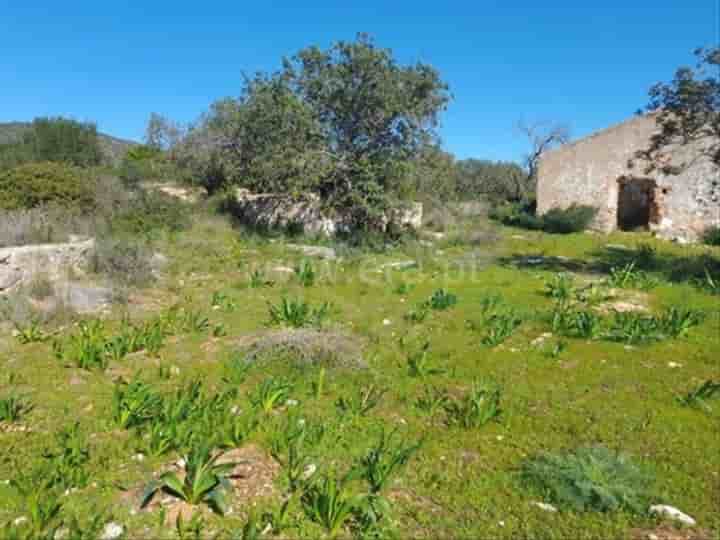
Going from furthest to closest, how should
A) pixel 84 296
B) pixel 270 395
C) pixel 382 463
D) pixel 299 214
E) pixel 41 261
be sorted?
pixel 299 214 < pixel 41 261 < pixel 84 296 < pixel 270 395 < pixel 382 463

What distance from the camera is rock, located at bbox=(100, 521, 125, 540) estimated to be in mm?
2504

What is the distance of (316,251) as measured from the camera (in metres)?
11.5

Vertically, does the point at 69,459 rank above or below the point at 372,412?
above

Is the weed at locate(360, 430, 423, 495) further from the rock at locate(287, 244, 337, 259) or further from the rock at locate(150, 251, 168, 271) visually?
the rock at locate(287, 244, 337, 259)

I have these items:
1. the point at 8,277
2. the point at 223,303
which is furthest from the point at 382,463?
the point at 8,277

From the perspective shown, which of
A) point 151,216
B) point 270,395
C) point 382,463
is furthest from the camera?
point 151,216

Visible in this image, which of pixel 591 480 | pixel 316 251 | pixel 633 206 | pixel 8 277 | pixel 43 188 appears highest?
pixel 43 188

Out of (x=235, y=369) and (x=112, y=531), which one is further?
(x=235, y=369)

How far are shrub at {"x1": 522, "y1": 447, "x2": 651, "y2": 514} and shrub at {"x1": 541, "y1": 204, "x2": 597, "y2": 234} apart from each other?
1569 centimetres

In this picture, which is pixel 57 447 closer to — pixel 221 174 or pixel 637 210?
pixel 221 174

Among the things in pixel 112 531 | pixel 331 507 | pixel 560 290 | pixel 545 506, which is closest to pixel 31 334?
pixel 112 531

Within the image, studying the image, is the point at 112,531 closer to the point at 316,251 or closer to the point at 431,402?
the point at 431,402

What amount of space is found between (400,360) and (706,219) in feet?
53.9

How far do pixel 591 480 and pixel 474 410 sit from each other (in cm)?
101
